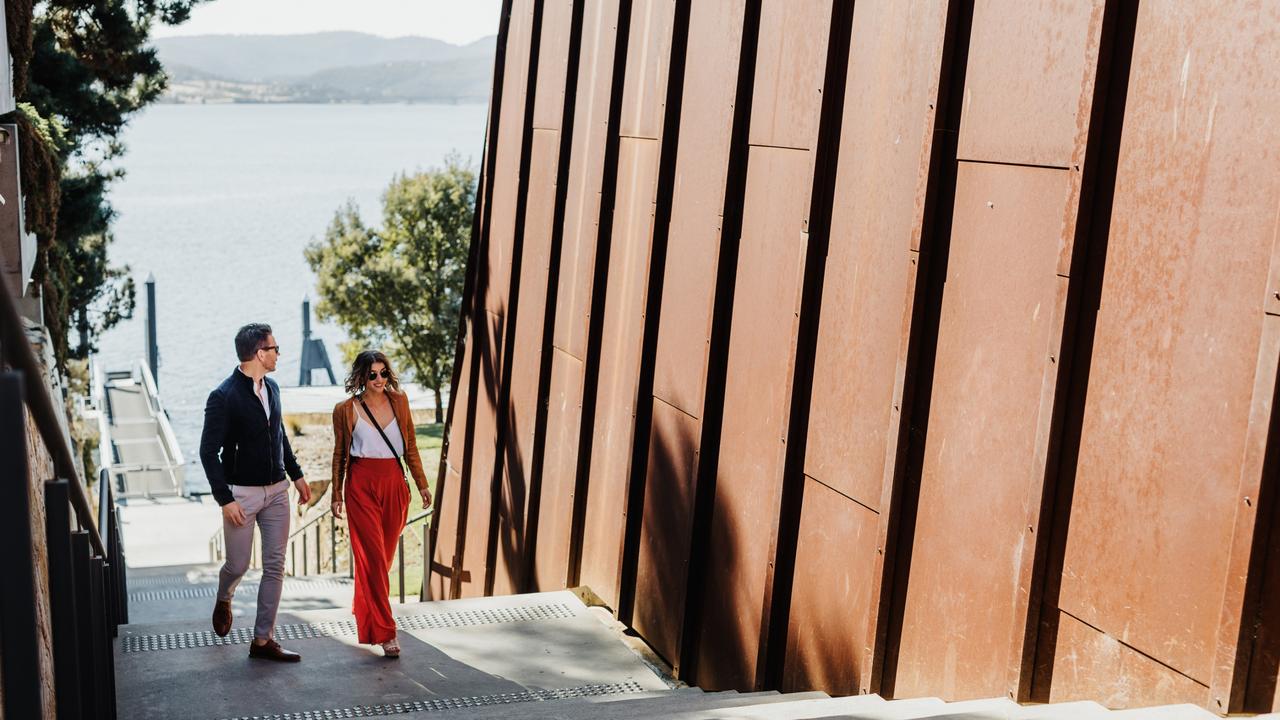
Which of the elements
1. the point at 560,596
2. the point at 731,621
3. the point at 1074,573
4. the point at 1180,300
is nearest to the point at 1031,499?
the point at 1074,573

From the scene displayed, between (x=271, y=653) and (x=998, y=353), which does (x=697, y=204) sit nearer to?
(x=998, y=353)

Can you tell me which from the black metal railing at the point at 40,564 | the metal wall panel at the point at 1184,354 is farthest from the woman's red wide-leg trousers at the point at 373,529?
the metal wall panel at the point at 1184,354

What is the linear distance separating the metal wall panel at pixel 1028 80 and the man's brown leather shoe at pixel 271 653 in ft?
13.9

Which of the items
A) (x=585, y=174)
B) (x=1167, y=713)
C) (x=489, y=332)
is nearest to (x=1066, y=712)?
(x=1167, y=713)

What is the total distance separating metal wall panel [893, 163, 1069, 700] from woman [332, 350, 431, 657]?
2903mm

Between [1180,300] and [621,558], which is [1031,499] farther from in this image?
[621,558]

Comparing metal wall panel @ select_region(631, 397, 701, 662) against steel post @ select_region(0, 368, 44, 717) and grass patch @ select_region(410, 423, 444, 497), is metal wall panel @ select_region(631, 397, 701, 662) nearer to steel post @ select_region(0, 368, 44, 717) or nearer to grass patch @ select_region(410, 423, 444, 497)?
steel post @ select_region(0, 368, 44, 717)

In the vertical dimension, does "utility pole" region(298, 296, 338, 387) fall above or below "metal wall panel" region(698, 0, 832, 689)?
below

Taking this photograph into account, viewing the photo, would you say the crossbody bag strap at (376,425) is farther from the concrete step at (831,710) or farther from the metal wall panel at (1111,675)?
the metal wall panel at (1111,675)

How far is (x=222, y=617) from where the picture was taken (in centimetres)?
664

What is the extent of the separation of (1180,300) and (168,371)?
73426 millimetres

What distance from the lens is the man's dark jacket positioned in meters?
6.13

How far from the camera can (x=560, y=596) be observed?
26.4 ft

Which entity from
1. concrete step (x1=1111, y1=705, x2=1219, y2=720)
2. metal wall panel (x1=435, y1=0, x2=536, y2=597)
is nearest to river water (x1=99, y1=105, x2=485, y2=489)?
metal wall panel (x1=435, y1=0, x2=536, y2=597)
